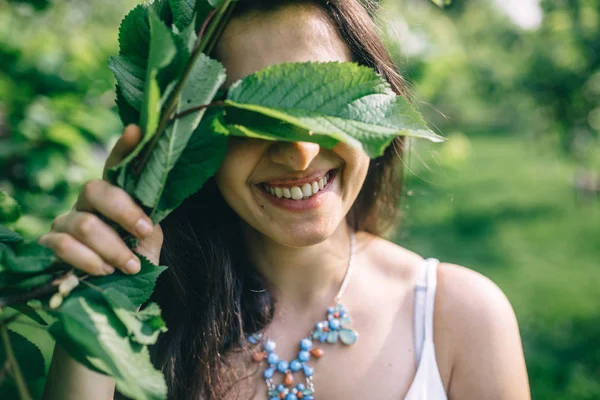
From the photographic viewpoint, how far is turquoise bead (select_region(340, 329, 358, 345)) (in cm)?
173

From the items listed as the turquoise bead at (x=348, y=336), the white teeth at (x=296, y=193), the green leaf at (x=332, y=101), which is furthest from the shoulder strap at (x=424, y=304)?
the green leaf at (x=332, y=101)

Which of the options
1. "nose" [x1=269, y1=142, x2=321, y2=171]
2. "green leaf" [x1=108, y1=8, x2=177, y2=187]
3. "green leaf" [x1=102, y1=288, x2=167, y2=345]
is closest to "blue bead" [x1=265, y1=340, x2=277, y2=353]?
"nose" [x1=269, y1=142, x2=321, y2=171]

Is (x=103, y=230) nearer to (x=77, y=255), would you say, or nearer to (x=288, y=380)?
(x=77, y=255)

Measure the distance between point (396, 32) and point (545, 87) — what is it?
5.24 m

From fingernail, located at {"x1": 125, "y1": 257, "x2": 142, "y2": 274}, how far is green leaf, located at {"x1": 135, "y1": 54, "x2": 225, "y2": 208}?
0.39 ft

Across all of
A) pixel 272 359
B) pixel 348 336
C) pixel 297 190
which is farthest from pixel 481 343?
pixel 297 190

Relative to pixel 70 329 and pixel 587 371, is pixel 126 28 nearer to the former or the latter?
pixel 70 329

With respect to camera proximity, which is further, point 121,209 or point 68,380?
point 68,380

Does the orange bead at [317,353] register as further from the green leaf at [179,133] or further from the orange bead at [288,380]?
the green leaf at [179,133]

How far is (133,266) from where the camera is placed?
1.05 metres

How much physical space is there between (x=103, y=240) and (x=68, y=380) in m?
0.52

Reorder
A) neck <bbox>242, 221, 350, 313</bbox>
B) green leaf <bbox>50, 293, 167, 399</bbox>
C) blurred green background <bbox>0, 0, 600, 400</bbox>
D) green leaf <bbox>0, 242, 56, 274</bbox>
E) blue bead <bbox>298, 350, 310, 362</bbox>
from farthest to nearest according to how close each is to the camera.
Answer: blurred green background <bbox>0, 0, 600, 400</bbox>, neck <bbox>242, 221, 350, 313</bbox>, blue bead <bbox>298, 350, 310, 362</bbox>, green leaf <bbox>0, 242, 56, 274</bbox>, green leaf <bbox>50, 293, 167, 399</bbox>

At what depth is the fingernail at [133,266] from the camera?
3.42 ft

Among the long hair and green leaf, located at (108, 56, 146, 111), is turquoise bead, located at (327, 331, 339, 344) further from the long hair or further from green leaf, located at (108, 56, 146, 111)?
green leaf, located at (108, 56, 146, 111)
